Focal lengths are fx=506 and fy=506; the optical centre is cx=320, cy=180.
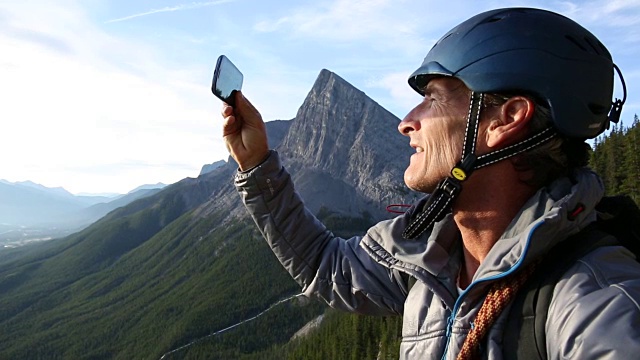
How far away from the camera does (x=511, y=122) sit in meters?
3.38

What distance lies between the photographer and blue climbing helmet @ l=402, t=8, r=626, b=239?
3238 mm

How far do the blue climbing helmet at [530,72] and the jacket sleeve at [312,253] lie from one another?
1001 millimetres

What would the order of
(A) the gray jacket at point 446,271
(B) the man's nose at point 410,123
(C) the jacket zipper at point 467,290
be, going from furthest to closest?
(B) the man's nose at point 410,123
(C) the jacket zipper at point 467,290
(A) the gray jacket at point 446,271

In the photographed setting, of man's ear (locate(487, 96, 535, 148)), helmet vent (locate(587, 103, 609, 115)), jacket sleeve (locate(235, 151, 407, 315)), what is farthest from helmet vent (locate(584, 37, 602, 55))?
jacket sleeve (locate(235, 151, 407, 315))

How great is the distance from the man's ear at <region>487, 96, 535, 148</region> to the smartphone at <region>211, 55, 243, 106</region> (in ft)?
6.67

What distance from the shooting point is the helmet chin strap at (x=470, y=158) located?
331cm

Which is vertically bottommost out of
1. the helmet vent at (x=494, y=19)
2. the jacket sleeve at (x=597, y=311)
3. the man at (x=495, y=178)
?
the jacket sleeve at (x=597, y=311)

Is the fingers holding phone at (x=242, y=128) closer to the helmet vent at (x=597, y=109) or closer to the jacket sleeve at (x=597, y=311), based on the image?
the helmet vent at (x=597, y=109)

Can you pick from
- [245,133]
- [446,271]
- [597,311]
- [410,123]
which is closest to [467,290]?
[446,271]

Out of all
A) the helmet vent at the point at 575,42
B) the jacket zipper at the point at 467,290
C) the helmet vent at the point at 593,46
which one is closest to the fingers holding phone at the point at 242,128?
the jacket zipper at the point at 467,290

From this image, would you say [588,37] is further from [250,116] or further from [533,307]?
[250,116]

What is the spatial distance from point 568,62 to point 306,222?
2.45 m

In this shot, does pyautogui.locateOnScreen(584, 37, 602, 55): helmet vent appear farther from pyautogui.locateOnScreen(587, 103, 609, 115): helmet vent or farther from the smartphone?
the smartphone

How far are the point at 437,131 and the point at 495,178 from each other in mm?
518
